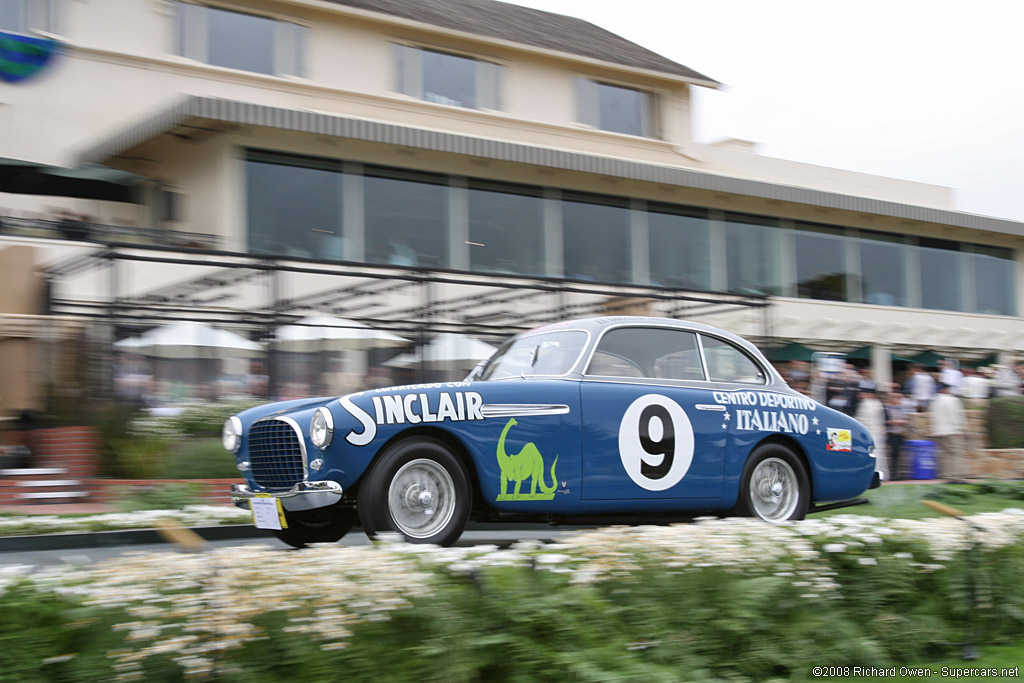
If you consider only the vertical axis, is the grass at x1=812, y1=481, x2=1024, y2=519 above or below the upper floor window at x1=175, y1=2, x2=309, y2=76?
below

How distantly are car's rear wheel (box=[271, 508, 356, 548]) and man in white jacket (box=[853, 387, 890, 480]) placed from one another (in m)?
9.51

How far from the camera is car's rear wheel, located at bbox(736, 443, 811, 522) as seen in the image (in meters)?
7.41

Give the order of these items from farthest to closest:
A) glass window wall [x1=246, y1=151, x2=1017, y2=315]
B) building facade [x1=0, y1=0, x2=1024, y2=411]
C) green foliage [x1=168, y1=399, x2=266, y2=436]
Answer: glass window wall [x1=246, y1=151, x2=1017, y2=315], building facade [x1=0, y1=0, x2=1024, y2=411], green foliage [x1=168, y1=399, x2=266, y2=436]

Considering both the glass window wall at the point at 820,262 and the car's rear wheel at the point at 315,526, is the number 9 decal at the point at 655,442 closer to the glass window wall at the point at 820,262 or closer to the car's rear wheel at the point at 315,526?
the car's rear wheel at the point at 315,526

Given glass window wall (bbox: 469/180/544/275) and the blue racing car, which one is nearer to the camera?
the blue racing car

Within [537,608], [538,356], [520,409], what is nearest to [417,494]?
[520,409]

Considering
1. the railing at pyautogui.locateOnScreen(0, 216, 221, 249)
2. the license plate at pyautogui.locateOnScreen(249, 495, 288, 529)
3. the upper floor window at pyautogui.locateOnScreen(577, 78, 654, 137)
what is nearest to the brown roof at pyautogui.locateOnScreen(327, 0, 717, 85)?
the upper floor window at pyautogui.locateOnScreen(577, 78, 654, 137)

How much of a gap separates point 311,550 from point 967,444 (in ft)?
42.1

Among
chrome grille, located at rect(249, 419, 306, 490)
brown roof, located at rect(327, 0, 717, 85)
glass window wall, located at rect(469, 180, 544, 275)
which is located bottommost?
chrome grille, located at rect(249, 419, 306, 490)

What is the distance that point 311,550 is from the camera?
4.40 m

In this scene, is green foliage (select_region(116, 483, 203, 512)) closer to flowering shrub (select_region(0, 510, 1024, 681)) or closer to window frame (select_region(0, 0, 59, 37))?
flowering shrub (select_region(0, 510, 1024, 681))

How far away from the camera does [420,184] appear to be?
21469mm

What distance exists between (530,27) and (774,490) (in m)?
21.6

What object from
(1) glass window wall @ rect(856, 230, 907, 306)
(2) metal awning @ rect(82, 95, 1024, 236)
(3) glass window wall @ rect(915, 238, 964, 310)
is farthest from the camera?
(3) glass window wall @ rect(915, 238, 964, 310)
